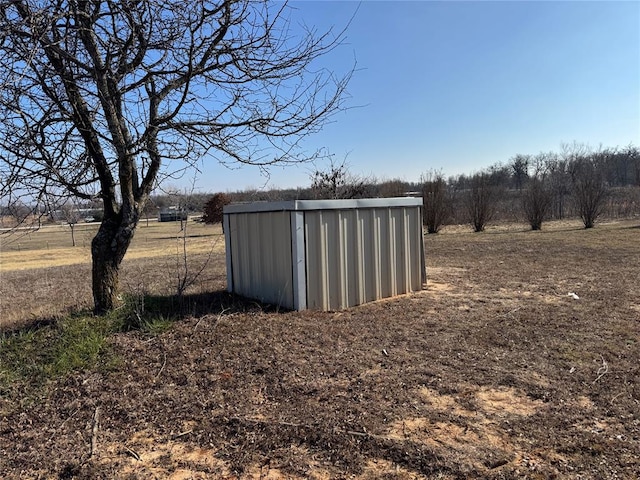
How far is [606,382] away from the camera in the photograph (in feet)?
11.3

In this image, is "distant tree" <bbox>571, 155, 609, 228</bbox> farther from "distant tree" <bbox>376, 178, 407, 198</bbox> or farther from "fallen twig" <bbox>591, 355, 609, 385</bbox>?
"fallen twig" <bbox>591, 355, 609, 385</bbox>

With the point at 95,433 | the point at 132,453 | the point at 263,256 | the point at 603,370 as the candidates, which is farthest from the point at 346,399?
the point at 263,256

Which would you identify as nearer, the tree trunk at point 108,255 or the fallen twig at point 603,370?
the fallen twig at point 603,370

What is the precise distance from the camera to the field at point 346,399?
2.51 metres

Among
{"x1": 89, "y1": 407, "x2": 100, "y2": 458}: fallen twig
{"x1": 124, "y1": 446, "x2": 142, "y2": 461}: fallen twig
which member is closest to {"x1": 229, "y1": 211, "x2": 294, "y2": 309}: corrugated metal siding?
{"x1": 89, "y1": 407, "x2": 100, "y2": 458}: fallen twig

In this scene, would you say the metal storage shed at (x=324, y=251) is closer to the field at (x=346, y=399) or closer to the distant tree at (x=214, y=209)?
the field at (x=346, y=399)

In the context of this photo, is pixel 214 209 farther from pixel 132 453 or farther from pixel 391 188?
pixel 132 453

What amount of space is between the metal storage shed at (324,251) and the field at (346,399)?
391 millimetres

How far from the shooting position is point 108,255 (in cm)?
488

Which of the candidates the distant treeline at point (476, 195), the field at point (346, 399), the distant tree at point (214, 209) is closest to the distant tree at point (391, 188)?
the distant treeline at point (476, 195)

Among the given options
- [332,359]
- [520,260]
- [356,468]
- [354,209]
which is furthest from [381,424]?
[520,260]

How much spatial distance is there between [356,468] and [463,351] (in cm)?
216

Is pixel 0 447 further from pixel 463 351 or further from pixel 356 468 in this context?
pixel 463 351

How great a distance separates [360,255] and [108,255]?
3.07 metres
